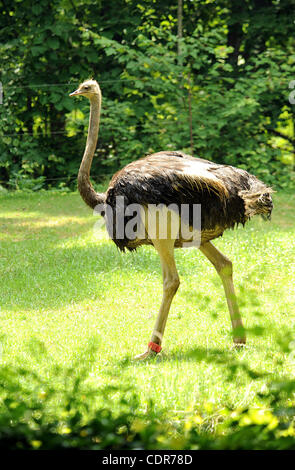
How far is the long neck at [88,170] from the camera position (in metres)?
4.69

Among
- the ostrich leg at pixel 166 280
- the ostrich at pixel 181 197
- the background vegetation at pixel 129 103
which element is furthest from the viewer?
the background vegetation at pixel 129 103

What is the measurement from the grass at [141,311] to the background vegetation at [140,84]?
336cm

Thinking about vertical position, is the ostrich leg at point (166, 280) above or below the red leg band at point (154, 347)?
above

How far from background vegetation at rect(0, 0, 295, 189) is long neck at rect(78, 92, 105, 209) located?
7500 millimetres

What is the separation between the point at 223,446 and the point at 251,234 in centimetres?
678

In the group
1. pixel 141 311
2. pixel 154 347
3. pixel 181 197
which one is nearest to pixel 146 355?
pixel 154 347

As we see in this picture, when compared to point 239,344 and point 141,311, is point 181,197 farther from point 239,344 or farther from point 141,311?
point 141,311

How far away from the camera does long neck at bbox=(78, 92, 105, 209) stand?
4.69 metres

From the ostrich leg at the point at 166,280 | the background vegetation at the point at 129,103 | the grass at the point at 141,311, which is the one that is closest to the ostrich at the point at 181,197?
the ostrich leg at the point at 166,280

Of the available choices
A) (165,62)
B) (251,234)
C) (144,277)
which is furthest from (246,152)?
(144,277)

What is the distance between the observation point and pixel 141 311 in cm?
560

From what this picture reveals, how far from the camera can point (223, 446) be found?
5.57 ft

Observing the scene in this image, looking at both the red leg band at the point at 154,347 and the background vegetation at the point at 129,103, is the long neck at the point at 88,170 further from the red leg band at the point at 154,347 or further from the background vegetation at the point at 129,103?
the background vegetation at the point at 129,103
